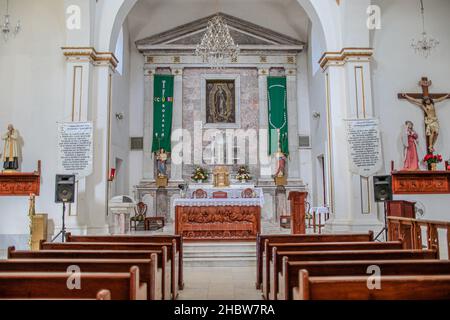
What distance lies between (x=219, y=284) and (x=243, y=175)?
733 centimetres

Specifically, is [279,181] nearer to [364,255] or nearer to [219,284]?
[219,284]

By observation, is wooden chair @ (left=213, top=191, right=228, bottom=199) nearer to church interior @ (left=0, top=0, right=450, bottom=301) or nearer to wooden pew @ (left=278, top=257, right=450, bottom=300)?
church interior @ (left=0, top=0, right=450, bottom=301)

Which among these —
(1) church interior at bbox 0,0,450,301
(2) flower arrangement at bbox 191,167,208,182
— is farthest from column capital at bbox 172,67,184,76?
(2) flower arrangement at bbox 191,167,208,182

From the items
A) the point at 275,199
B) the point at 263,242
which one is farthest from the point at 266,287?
the point at 275,199

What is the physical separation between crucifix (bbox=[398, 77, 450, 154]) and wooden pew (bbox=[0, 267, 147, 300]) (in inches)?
299

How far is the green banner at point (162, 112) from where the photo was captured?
508 inches

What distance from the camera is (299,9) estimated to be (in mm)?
13320

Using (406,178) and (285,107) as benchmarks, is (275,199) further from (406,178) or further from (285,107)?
(406,178)

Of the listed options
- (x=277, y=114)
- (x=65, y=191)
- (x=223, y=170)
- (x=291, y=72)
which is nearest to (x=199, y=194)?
(x=223, y=170)

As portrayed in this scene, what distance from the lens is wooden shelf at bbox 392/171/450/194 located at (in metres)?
7.48

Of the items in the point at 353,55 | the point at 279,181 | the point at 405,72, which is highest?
the point at 353,55

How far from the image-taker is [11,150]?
778cm

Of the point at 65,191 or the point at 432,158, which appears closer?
the point at 65,191

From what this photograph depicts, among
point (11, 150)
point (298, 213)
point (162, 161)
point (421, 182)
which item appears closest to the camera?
point (421, 182)
